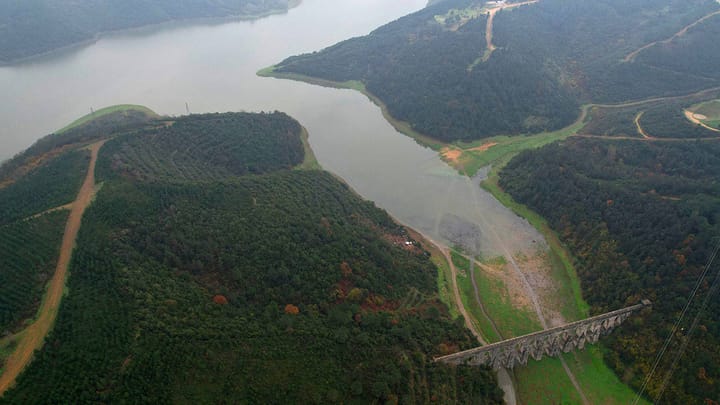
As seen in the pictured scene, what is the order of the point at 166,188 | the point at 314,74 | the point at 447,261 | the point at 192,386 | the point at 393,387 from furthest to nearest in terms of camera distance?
1. the point at 314,74
2. the point at 447,261
3. the point at 166,188
4. the point at 393,387
5. the point at 192,386

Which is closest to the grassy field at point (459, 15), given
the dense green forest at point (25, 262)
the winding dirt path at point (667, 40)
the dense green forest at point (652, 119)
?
the winding dirt path at point (667, 40)

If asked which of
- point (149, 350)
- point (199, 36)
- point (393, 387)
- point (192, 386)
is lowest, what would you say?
point (393, 387)

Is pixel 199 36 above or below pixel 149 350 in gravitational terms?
above

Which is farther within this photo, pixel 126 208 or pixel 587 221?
pixel 587 221

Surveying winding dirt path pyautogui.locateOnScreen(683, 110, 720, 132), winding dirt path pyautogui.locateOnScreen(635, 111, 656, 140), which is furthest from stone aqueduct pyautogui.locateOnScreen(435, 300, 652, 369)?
winding dirt path pyautogui.locateOnScreen(683, 110, 720, 132)

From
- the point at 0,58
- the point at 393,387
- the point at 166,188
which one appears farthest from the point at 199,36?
the point at 393,387

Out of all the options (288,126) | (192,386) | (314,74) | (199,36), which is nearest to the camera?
(192,386)

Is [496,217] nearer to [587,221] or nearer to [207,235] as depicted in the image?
[587,221]

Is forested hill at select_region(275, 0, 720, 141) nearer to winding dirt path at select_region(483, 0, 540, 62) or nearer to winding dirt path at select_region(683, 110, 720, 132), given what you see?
winding dirt path at select_region(483, 0, 540, 62)
